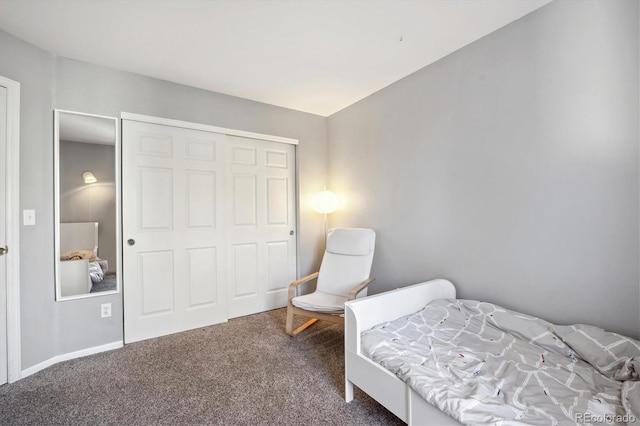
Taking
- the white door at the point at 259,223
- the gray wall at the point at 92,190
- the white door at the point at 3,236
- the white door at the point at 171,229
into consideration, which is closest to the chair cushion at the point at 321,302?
the white door at the point at 259,223

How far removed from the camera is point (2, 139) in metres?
1.93

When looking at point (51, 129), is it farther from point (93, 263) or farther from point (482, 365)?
point (482, 365)

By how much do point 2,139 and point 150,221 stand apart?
1.08 metres

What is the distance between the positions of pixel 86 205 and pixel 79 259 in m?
0.45

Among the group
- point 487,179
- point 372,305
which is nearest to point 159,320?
point 372,305

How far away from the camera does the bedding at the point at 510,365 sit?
1.07 m

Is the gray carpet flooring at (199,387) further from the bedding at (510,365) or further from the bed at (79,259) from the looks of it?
the bed at (79,259)

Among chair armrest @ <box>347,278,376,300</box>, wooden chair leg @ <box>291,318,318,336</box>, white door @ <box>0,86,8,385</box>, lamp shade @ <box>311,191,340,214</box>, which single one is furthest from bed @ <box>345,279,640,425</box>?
white door @ <box>0,86,8,385</box>

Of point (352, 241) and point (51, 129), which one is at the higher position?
point (51, 129)

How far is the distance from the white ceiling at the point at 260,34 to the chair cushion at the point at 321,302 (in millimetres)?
2051

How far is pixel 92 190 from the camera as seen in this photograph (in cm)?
240

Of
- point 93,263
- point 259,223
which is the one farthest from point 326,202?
point 93,263

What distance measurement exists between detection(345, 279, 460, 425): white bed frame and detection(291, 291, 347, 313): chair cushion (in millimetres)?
612

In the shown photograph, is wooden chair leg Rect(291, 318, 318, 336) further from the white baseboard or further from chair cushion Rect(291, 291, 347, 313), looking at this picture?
the white baseboard
